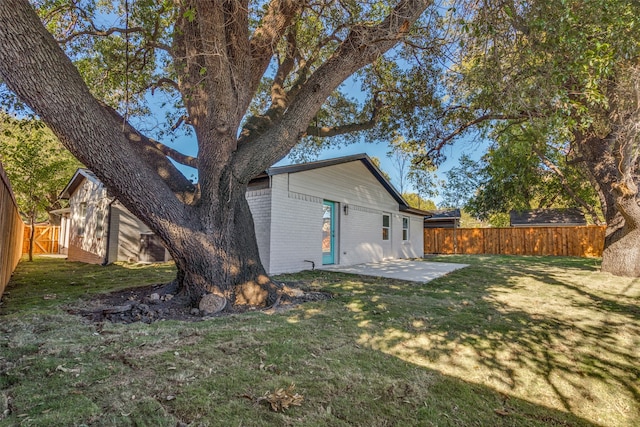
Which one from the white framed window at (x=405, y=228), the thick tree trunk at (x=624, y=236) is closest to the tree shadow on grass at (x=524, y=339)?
the thick tree trunk at (x=624, y=236)

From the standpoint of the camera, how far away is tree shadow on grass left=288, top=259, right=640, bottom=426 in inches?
97.1

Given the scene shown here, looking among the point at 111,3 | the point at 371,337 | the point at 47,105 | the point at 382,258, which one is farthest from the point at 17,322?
the point at 382,258

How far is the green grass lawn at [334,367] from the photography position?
6.66 feet

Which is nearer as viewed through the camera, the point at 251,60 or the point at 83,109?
the point at 83,109

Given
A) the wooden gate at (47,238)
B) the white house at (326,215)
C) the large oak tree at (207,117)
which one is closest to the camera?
the large oak tree at (207,117)

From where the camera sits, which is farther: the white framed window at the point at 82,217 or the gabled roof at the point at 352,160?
the white framed window at the point at 82,217

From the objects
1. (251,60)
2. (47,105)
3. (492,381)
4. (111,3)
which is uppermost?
(111,3)

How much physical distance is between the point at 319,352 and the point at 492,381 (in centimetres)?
148

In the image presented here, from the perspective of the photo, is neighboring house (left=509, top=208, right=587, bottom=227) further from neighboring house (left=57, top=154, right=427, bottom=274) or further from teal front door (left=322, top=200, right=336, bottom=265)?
teal front door (left=322, top=200, right=336, bottom=265)

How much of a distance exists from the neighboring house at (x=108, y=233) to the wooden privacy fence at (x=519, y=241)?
1669cm

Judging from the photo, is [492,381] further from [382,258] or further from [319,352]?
[382,258]

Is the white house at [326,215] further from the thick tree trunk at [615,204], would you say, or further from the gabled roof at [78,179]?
the gabled roof at [78,179]

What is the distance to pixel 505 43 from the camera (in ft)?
16.8

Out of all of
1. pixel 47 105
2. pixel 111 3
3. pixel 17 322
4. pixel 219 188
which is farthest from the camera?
pixel 111 3
